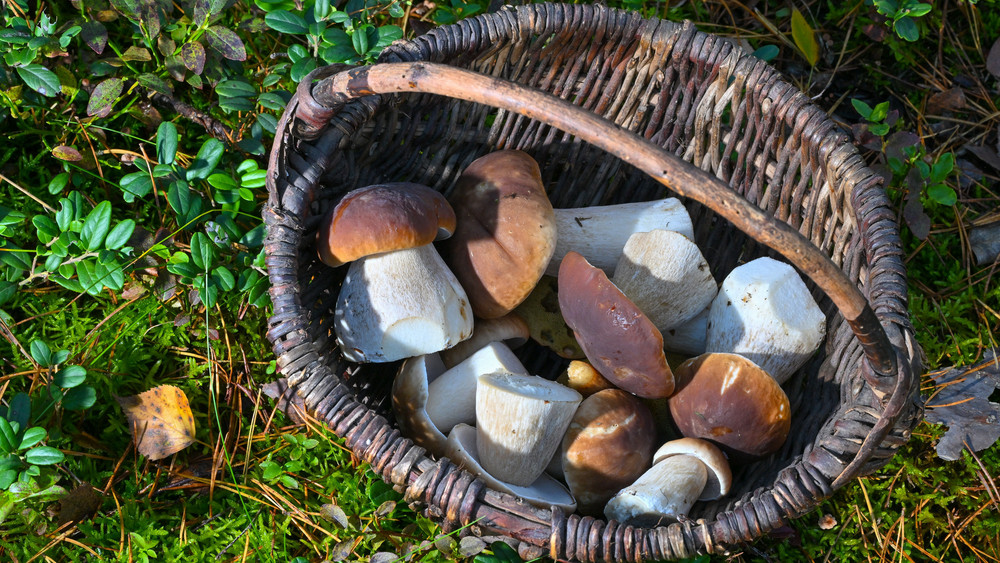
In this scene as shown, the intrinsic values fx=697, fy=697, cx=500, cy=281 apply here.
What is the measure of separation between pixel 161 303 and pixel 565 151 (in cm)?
129

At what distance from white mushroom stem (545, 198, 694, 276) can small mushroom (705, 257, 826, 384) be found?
0.24 meters

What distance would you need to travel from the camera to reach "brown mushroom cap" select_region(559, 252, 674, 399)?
153cm

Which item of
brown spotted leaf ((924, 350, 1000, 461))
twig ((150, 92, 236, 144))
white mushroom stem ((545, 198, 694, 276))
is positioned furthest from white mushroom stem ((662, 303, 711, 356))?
twig ((150, 92, 236, 144))

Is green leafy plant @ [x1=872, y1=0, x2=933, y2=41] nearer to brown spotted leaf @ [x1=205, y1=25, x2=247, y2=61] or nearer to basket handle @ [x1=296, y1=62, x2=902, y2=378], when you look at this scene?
basket handle @ [x1=296, y1=62, x2=902, y2=378]

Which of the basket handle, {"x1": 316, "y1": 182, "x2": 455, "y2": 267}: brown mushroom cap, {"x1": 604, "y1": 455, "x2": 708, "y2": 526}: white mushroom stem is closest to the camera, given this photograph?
the basket handle

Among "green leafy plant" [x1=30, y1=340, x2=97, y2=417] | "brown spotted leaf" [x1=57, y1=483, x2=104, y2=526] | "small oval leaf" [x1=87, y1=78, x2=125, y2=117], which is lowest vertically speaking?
"brown spotted leaf" [x1=57, y1=483, x2=104, y2=526]

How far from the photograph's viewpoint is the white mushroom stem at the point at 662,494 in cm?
151

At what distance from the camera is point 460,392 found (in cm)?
174

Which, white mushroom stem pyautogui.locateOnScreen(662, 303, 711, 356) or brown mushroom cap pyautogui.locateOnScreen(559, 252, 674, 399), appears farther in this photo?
white mushroom stem pyautogui.locateOnScreen(662, 303, 711, 356)

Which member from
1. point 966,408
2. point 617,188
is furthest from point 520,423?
point 966,408

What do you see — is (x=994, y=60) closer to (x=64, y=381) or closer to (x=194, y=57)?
(x=194, y=57)

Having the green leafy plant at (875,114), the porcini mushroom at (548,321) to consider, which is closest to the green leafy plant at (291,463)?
the porcini mushroom at (548,321)

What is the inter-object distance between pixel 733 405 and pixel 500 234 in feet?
2.26

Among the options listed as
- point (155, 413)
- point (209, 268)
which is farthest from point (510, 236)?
point (155, 413)
